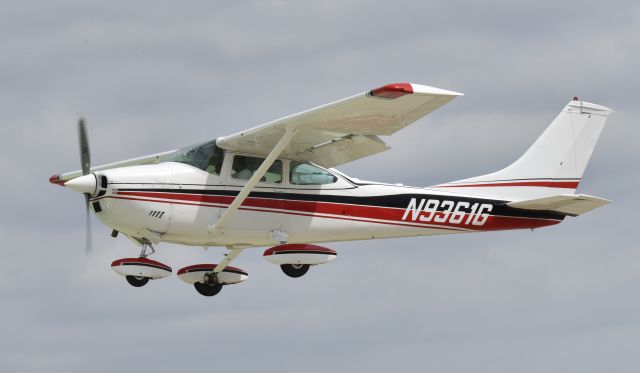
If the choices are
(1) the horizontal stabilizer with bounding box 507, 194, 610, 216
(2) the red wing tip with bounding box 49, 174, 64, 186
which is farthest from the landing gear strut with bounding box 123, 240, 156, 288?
(1) the horizontal stabilizer with bounding box 507, 194, 610, 216

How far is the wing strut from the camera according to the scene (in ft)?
63.5

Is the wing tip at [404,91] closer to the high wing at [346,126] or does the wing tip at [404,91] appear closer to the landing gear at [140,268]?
the high wing at [346,126]

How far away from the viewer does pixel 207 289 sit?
21500mm

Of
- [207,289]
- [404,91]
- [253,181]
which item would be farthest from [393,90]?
[207,289]

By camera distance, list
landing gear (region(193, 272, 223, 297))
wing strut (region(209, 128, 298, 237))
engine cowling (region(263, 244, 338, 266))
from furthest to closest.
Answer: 1. landing gear (region(193, 272, 223, 297))
2. engine cowling (region(263, 244, 338, 266))
3. wing strut (region(209, 128, 298, 237))

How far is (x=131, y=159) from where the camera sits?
870 inches

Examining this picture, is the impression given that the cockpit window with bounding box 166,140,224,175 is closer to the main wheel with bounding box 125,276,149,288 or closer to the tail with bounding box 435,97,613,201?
the main wheel with bounding box 125,276,149,288

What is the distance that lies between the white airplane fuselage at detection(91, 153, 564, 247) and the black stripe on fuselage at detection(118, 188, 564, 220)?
0.02 metres

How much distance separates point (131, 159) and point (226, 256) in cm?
263

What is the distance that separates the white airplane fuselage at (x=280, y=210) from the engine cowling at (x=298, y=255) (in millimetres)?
366

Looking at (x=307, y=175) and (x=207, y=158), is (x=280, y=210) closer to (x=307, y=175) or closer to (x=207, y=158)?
(x=307, y=175)

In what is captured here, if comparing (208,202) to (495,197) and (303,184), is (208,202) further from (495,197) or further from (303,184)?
(495,197)

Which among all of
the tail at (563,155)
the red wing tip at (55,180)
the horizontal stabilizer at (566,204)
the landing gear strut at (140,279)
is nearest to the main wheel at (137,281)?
the landing gear strut at (140,279)

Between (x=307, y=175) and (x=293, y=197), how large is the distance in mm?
451
